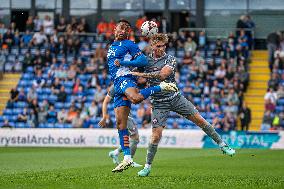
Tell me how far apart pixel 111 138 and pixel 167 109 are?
52.8ft

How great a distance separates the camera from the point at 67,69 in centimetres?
3966

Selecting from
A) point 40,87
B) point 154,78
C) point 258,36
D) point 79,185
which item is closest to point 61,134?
point 40,87

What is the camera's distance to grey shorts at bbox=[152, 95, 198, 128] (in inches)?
654

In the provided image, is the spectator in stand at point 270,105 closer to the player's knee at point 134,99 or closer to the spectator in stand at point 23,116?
the spectator in stand at point 23,116

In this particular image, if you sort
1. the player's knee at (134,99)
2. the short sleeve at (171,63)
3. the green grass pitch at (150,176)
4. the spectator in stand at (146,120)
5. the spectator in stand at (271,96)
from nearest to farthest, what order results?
the green grass pitch at (150,176) < the player's knee at (134,99) < the short sleeve at (171,63) < the spectator in stand at (146,120) < the spectator in stand at (271,96)

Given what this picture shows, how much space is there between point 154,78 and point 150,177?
2.10 meters

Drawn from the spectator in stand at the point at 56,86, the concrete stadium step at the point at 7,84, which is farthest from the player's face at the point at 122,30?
the concrete stadium step at the point at 7,84

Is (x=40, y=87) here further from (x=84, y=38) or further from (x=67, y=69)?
(x=84, y=38)

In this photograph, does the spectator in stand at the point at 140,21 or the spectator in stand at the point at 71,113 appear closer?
the spectator in stand at the point at 71,113

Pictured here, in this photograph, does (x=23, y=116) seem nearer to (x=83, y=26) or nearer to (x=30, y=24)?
(x=30, y=24)

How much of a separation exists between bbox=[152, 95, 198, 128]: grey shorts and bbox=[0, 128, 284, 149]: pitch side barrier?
15298 millimetres

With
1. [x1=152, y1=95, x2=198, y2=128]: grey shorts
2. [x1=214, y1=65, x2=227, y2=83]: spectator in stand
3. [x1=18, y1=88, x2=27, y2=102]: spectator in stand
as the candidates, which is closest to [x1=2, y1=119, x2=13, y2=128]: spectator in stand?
[x1=18, y1=88, x2=27, y2=102]: spectator in stand

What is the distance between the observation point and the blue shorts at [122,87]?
16.2 metres

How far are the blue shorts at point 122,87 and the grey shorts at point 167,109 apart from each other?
653mm
